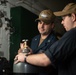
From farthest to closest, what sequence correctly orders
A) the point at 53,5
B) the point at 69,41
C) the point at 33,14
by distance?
the point at 53,5 → the point at 33,14 → the point at 69,41

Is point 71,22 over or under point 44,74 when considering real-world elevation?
over

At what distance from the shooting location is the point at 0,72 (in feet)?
8.28

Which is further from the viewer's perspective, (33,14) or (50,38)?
(33,14)

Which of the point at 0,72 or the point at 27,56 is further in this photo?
the point at 0,72

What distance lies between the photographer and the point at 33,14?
4.14 metres

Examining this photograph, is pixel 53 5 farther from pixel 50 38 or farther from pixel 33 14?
pixel 50 38

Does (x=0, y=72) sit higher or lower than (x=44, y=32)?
lower

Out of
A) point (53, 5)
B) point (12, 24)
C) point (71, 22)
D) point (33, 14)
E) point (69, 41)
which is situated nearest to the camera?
point (69, 41)

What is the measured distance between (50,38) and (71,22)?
683 mm

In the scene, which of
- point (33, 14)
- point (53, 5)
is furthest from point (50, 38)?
point (53, 5)

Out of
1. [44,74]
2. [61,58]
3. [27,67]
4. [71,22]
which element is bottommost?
[44,74]

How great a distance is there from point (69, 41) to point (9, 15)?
2553mm

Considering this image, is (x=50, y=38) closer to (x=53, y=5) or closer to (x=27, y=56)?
(x=27, y=56)

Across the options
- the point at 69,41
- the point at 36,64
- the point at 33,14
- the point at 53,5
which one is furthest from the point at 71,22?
the point at 53,5
